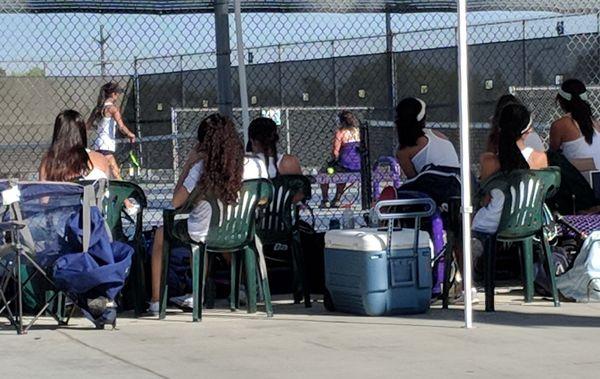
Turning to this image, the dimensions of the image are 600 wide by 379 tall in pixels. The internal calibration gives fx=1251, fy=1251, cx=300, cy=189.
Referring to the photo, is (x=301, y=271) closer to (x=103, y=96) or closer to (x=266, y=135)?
(x=266, y=135)

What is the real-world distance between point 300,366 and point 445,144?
10.4ft

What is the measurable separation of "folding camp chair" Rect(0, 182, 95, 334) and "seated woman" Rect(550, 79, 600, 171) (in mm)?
4125

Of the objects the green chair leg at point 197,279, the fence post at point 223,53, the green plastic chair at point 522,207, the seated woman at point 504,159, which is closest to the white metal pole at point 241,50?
the fence post at point 223,53

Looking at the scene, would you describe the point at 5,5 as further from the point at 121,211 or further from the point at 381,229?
the point at 381,229

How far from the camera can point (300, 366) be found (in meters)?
6.66

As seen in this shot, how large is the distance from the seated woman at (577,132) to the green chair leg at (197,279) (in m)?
3.43

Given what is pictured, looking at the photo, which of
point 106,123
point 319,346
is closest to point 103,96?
point 106,123

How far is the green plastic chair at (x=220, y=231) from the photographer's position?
8484 millimetres

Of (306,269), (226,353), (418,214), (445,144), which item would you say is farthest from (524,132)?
(226,353)

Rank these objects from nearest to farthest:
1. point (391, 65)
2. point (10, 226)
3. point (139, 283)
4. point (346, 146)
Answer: point (10, 226), point (139, 283), point (391, 65), point (346, 146)

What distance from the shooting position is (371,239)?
27.6 feet

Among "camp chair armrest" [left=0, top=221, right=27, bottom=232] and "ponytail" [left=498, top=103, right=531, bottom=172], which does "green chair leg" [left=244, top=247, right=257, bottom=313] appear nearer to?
"camp chair armrest" [left=0, top=221, right=27, bottom=232]

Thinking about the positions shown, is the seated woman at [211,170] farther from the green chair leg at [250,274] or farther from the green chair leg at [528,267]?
the green chair leg at [528,267]

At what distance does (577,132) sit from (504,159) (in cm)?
167
